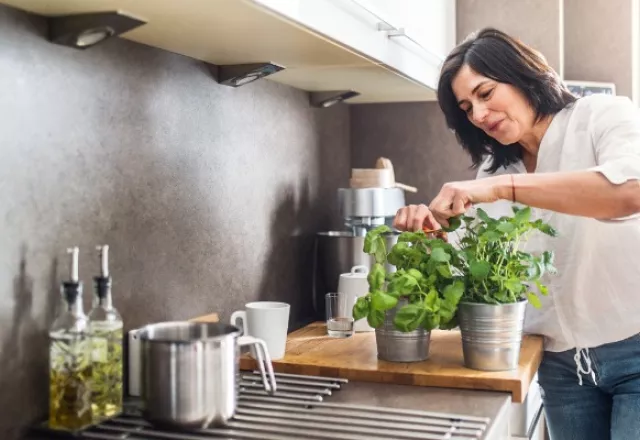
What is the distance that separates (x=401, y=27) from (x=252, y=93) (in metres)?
0.37

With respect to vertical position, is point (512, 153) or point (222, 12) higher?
point (222, 12)

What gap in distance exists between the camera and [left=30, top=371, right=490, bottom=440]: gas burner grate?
1.00m

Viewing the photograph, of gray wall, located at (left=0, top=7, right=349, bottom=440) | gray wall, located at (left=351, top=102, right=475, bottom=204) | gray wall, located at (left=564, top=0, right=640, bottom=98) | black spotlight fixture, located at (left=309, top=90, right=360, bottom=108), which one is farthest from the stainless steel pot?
gray wall, located at (left=564, top=0, right=640, bottom=98)

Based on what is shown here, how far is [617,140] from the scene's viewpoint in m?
1.32

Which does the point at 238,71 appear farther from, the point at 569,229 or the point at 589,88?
the point at 589,88

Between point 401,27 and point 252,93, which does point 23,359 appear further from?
point 401,27

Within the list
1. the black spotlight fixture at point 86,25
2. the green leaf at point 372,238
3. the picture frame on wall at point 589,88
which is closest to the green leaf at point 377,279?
the green leaf at point 372,238

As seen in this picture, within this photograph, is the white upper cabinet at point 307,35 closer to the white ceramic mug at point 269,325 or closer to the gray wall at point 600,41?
the white ceramic mug at point 269,325

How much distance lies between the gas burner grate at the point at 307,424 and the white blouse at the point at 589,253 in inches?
19.5

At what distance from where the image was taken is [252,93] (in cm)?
164

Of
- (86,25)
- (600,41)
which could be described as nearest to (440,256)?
(86,25)

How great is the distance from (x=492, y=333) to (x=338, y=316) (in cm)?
48

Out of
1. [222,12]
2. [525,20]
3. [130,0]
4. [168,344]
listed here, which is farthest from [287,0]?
[525,20]

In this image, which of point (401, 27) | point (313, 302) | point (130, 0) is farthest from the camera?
point (313, 302)
